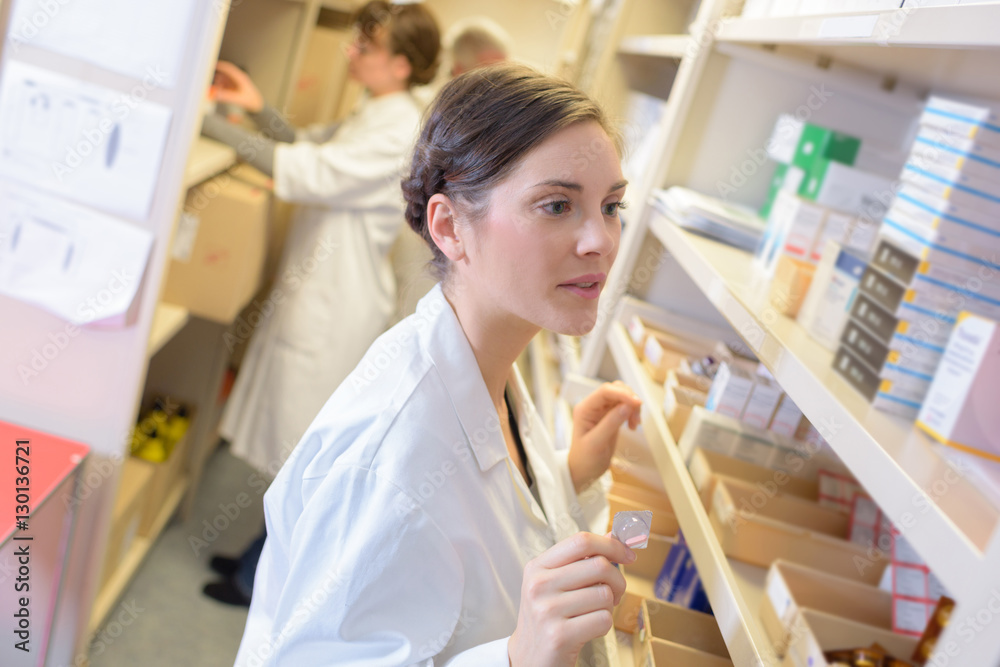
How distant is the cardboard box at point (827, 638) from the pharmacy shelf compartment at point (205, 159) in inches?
61.4

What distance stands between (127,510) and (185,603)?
1.55ft

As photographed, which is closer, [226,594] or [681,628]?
[681,628]

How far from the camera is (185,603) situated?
2760mm

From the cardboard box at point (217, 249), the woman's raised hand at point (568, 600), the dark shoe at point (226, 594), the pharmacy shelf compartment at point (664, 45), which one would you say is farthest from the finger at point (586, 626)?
the dark shoe at point (226, 594)

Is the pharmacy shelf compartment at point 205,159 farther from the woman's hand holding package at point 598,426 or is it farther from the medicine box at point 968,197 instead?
the medicine box at point 968,197

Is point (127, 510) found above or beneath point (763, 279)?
beneath

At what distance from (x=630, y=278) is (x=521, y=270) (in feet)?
2.75

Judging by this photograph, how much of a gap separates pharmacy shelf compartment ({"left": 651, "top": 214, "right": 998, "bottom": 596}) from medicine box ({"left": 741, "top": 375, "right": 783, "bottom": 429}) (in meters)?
0.17

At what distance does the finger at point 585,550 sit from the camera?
0.91m

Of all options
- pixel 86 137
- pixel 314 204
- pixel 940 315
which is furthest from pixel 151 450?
pixel 940 315

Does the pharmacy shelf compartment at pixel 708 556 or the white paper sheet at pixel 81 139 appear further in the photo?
the white paper sheet at pixel 81 139

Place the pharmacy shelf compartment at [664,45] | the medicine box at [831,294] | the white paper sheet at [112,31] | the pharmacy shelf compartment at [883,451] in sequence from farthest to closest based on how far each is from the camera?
1. the pharmacy shelf compartment at [664,45]
2. the white paper sheet at [112,31]
3. the medicine box at [831,294]
4. the pharmacy shelf compartment at [883,451]

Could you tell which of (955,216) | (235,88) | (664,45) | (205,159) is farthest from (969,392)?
(235,88)

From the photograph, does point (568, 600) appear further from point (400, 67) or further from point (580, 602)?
point (400, 67)
